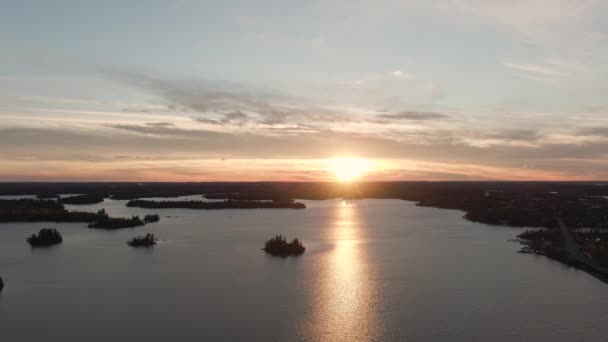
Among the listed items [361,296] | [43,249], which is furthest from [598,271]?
[43,249]

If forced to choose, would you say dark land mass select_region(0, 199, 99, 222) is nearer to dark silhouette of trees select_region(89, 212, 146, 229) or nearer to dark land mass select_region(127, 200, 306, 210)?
dark silhouette of trees select_region(89, 212, 146, 229)

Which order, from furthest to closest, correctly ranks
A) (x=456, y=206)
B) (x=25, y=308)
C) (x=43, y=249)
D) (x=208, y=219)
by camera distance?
1. (x=456, y=206)
2. (x=208, y=219)
3. (x=43, y=249)
4. (x=25, y=308)

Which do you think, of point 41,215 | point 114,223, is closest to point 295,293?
point 114,223

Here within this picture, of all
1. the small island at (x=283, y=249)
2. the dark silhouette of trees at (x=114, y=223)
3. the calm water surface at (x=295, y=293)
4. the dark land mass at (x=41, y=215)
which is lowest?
the calm water surface at (x=295, y=293)

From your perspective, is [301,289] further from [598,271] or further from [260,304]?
[598,271]

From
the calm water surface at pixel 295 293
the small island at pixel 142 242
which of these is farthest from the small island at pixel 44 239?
the small island at pixel 142 242

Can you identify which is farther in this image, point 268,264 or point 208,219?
point 208,219

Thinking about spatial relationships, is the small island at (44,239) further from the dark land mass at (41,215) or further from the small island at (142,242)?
the dark land mass at (41,215)

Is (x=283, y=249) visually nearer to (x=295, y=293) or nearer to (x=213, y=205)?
(x=295, y=293)
